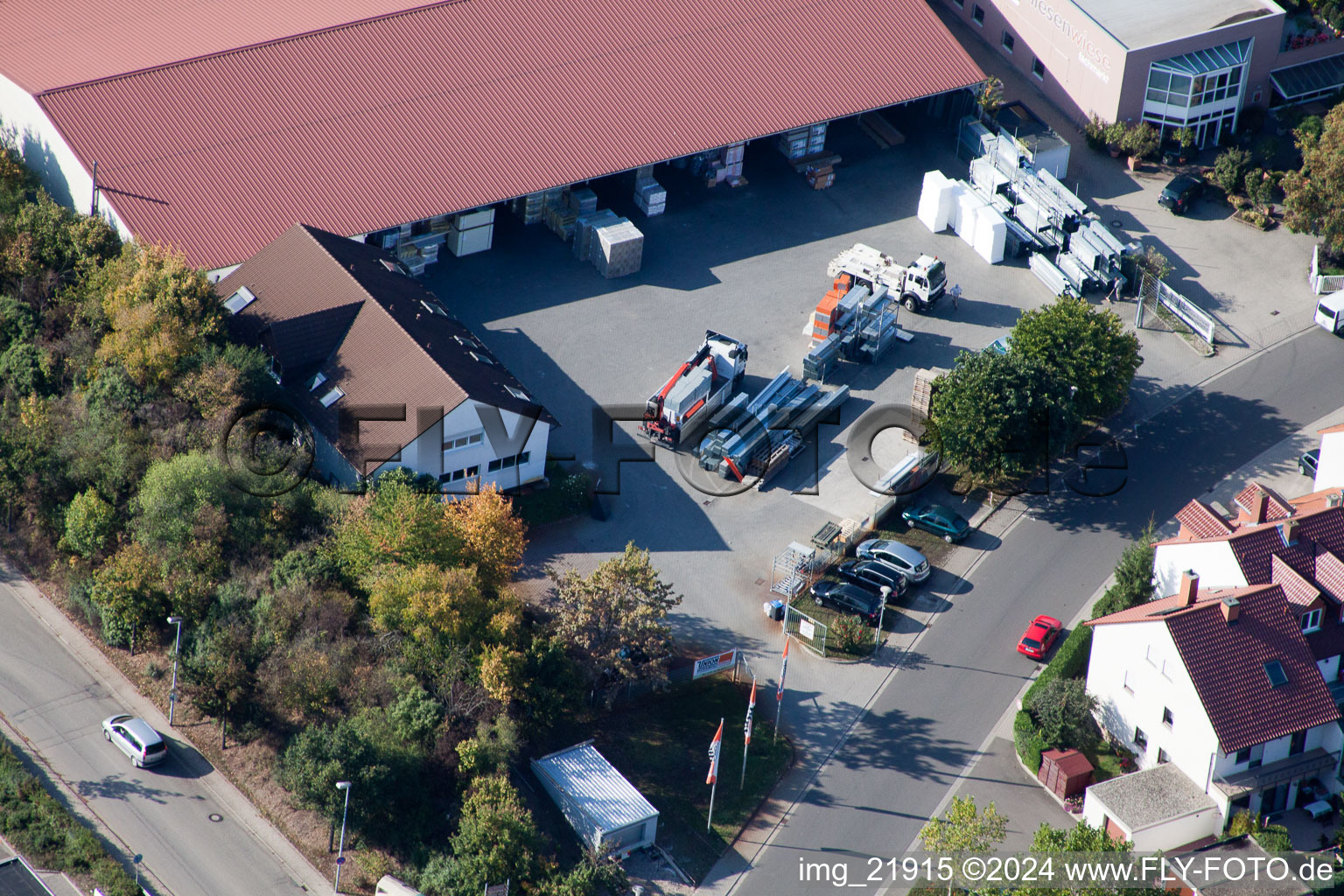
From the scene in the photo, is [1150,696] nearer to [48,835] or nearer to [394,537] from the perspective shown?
[394,537]

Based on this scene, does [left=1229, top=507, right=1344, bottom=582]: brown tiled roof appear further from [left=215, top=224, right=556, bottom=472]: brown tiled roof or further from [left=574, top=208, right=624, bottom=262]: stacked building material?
[left=574, top=208, right=624, bottom=262]: stacked building material

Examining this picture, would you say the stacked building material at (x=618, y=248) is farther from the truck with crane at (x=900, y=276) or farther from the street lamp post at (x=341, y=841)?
the street lamp post at (x=341, y=841)

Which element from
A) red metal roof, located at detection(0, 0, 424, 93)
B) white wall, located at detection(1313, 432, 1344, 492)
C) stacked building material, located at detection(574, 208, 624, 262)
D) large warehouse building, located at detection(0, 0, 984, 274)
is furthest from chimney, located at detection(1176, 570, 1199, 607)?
red metal roof, located at detection(0, 0, 424, 93)

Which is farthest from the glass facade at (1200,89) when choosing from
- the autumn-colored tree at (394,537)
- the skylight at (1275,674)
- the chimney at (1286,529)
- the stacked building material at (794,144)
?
the autumn-colored tree at (394,537)

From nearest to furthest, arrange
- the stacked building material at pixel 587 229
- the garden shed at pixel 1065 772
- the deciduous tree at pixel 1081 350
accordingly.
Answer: the garden shed at pixel 1065 772
the deciduous tree at pixel 1081 350
the stacked building material at pixel 587 229

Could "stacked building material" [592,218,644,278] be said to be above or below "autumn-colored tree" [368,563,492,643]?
above

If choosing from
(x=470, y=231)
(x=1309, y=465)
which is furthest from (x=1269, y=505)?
(x=470, y=231)
